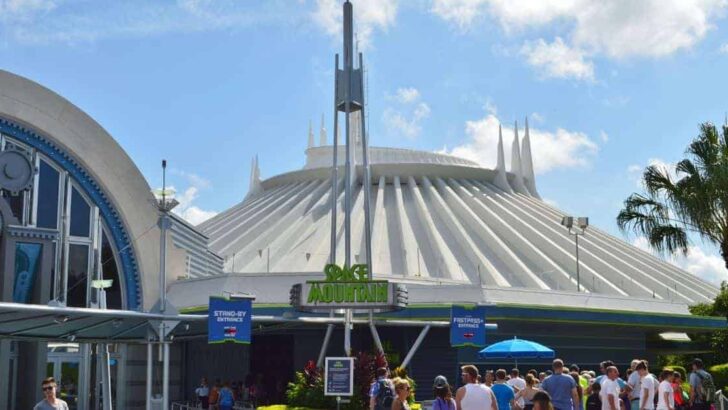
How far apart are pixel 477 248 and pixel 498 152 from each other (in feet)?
44.1

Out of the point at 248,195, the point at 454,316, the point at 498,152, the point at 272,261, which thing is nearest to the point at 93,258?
the point at 272,261

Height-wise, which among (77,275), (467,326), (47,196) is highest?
(47,196)

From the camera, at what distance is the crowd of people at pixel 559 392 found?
13.9 meters

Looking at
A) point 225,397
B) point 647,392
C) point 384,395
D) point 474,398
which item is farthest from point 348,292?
point 474,398

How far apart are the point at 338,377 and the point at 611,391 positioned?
6855mm

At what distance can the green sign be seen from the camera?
23.2 metres

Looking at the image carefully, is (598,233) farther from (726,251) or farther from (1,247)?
(1,247)

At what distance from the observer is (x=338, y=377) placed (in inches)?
845

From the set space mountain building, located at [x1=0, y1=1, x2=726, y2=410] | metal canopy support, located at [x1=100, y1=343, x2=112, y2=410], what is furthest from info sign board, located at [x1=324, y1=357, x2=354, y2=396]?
metal canopy support, located at [x1=100, y1=343, x2=112, y2=410]

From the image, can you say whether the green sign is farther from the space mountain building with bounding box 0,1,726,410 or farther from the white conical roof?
the white conical roof

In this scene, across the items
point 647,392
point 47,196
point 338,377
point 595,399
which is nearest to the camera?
point 647,392

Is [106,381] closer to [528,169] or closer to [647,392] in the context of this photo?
[647,392]

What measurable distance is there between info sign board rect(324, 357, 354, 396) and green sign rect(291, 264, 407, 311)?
6.87ft

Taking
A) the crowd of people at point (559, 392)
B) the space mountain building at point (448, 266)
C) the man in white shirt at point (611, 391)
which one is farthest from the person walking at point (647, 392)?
the space mountain building at point (448, 266)
